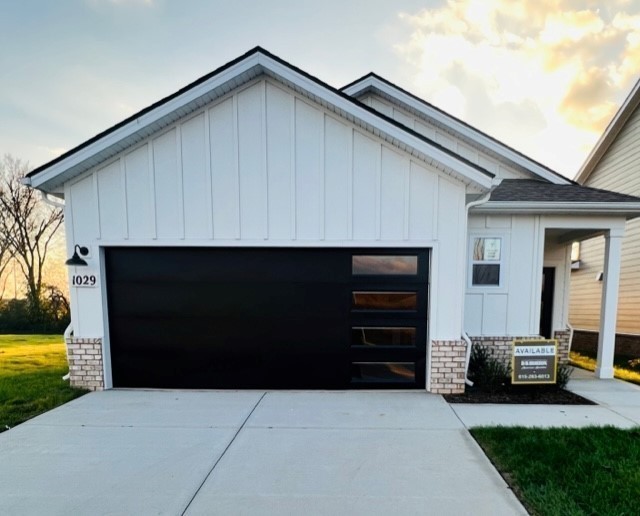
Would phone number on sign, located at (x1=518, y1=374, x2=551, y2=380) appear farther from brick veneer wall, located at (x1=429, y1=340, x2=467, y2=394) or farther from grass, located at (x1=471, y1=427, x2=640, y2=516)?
grass, located at (x1=471, y1=427, x2=640, y2=516)

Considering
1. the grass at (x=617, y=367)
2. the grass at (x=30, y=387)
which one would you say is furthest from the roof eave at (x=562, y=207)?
the grass at (x=30, y=387)

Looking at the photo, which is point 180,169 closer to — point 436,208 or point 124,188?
point 124,188

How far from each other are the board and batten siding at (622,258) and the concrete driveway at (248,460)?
883 cm

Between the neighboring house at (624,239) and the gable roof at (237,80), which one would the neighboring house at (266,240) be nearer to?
the gable roof at (237,80)

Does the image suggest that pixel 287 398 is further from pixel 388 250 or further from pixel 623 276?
pixel 623 276

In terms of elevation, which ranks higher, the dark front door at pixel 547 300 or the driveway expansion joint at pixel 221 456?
the dark front door at pixel 547 300

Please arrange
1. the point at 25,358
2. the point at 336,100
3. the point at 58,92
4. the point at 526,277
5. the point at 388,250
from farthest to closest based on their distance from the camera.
Result: the point at 58,92
the point at 25,358
the point at 526,277
the point at 388,250
the point at 336,100

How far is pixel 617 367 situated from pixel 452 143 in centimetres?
666

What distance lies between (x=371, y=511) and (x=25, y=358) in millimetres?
9600

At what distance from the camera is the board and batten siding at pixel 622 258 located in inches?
346

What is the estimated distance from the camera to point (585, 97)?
1128cm

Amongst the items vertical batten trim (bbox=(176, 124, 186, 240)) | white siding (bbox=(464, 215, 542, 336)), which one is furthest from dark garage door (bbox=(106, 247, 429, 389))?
white siding (bbox=(464, 215, 542, 336))

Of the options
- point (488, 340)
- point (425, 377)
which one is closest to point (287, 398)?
point (425, 377)

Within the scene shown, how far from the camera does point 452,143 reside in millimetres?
7293
